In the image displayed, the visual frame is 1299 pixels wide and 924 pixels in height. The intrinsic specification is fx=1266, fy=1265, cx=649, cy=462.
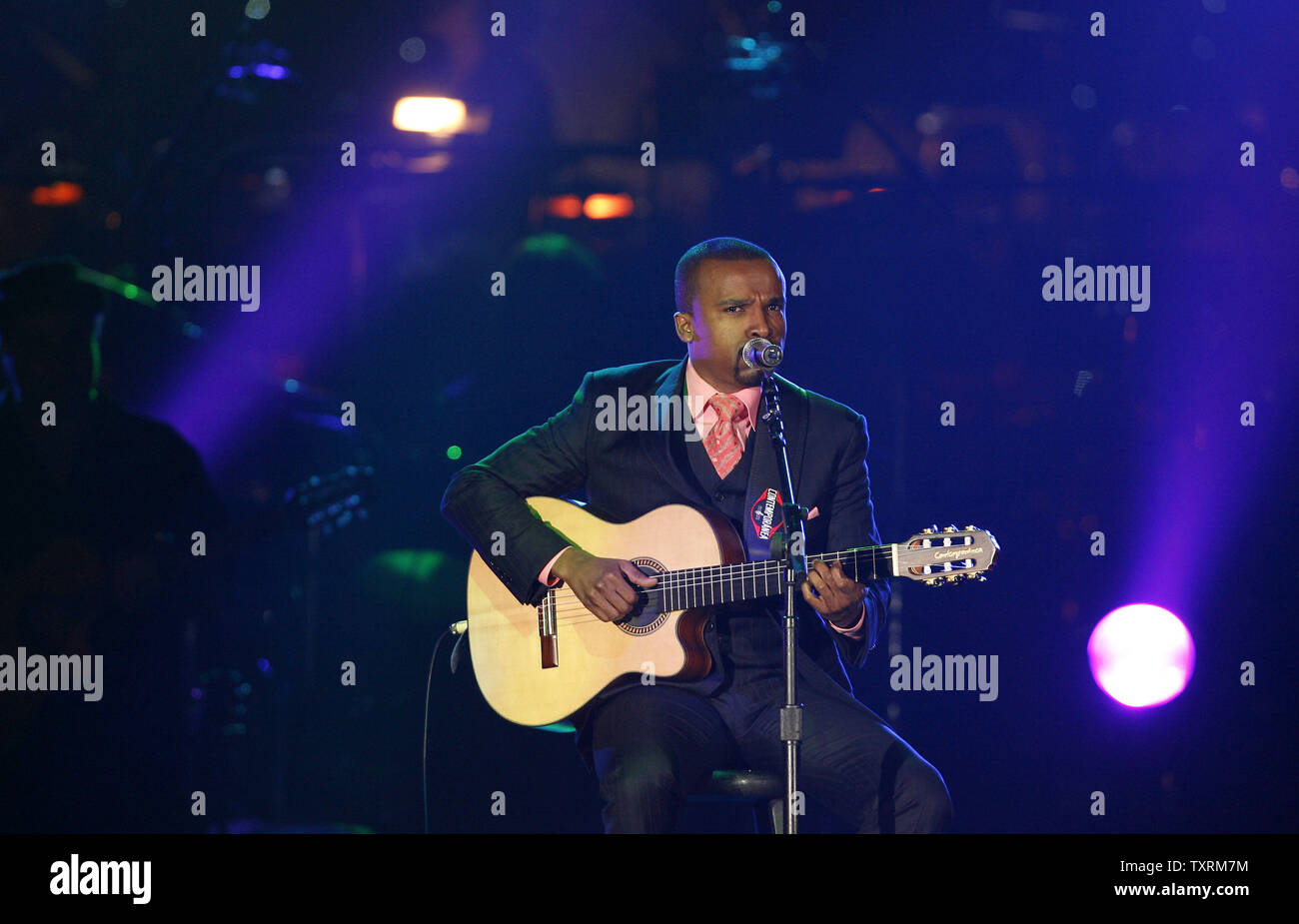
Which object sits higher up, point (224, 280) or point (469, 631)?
point (224, 280)

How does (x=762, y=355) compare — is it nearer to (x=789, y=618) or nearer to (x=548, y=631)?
(x=789, y=618)

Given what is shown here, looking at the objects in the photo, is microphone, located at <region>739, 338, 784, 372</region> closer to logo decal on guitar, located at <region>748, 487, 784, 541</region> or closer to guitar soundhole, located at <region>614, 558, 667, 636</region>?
logo decal on guitar, located at <region>748, 487, 784, 541</region>

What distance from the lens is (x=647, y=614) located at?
12.6 feet

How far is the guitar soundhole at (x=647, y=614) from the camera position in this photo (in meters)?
3.83

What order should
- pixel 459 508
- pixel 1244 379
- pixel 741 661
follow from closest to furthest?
pixel 741 661, pixel 459 508, pixel 1244 379

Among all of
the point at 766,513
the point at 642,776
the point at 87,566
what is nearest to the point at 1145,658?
the point at 766,513

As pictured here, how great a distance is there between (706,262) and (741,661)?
50.4 inches

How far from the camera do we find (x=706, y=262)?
13.4 feet

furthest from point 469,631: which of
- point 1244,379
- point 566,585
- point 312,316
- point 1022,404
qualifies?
point 1244,379

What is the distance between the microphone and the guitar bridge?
3.39ft

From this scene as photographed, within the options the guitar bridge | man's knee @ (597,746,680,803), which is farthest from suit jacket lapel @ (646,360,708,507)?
man's knee @ (597,746,680,803)

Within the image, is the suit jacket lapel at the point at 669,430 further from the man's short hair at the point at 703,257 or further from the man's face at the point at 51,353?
the man's face at the point at 51,353

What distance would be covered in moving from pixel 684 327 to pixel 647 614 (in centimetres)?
96
